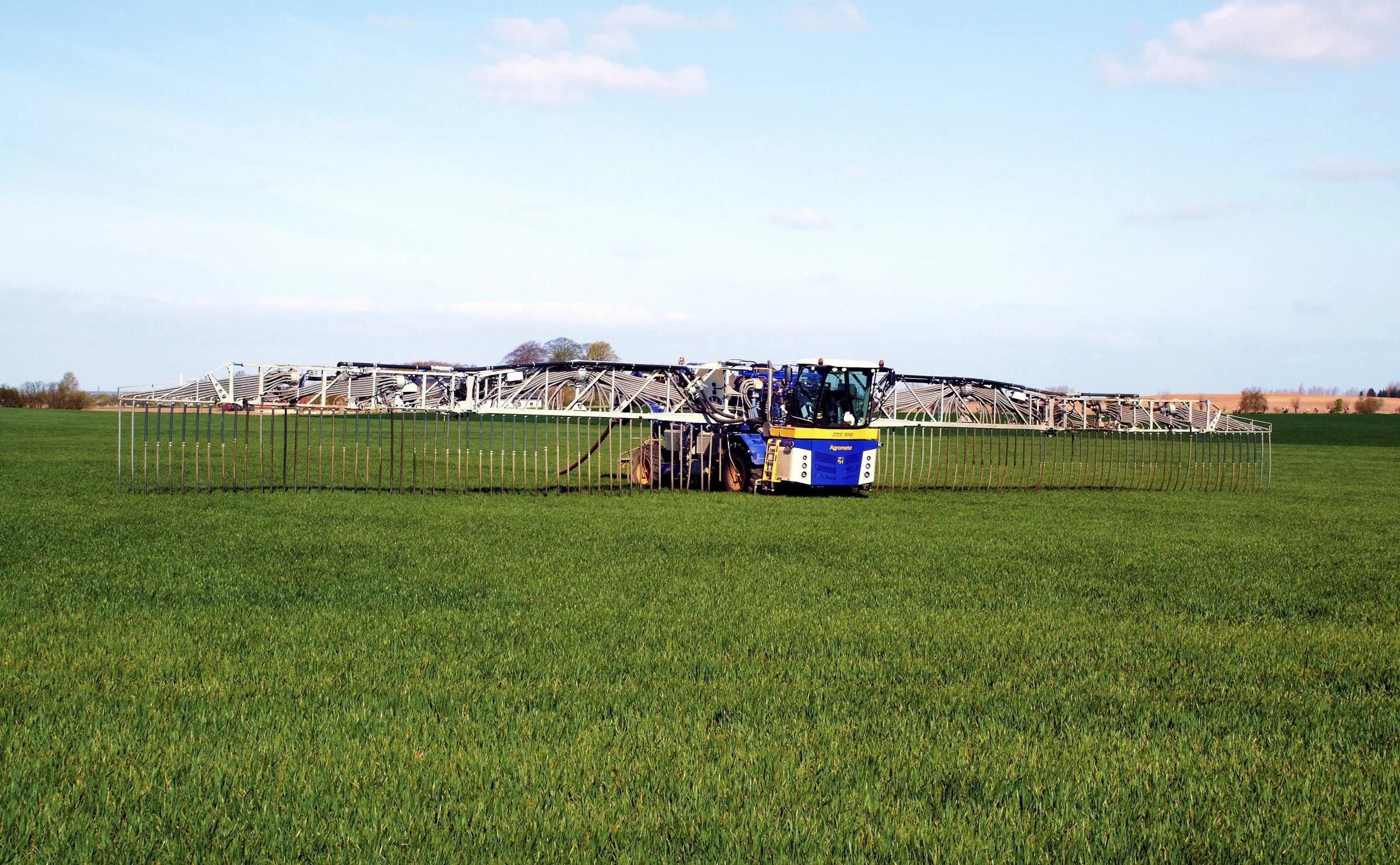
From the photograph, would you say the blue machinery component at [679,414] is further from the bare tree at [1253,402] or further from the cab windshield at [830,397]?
the bare tree at [1253,402]

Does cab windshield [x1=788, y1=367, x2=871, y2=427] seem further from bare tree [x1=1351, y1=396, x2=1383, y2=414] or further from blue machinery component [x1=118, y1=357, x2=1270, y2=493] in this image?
bare tree [x1=1351, y1=396, x2=1383, y2=414]

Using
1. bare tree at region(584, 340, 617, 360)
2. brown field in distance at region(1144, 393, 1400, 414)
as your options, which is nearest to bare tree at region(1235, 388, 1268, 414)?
brown field in distance at region(1144, 393, 1400, 414)

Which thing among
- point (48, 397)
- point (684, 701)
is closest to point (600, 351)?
point (48, 397)

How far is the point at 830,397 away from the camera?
20891 mm

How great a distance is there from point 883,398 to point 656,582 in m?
13.2

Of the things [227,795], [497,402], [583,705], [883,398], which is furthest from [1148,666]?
[497,402]

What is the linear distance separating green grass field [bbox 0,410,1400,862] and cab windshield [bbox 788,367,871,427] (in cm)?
753

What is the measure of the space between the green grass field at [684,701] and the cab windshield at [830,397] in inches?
297

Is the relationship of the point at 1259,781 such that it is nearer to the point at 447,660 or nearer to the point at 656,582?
the point at 447,660

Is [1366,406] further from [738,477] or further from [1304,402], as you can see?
[738,477]

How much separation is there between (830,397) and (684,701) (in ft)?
48.6

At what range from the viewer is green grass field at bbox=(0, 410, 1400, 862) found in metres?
4.64

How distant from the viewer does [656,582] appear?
1052 centimetres

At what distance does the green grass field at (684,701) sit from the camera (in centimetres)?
464
